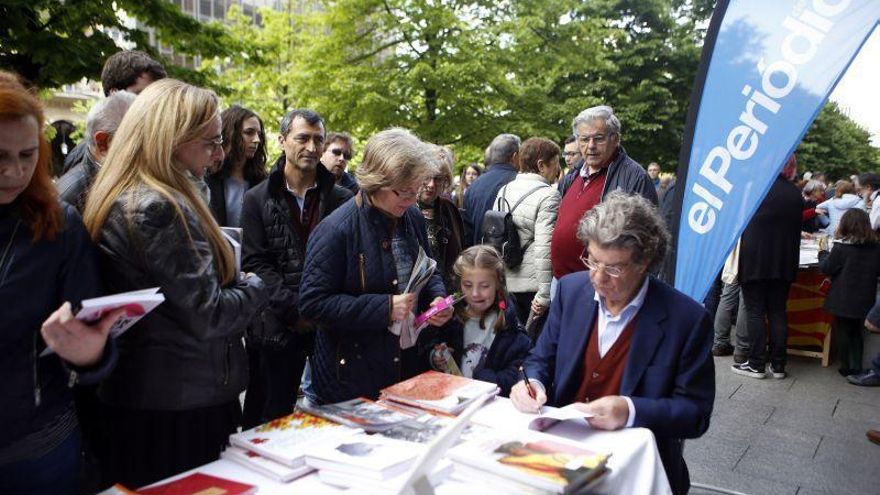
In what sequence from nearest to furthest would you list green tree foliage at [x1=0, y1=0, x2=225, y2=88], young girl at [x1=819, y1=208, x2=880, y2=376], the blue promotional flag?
the blue promotional flag, young girl at [x1=819, y1=208, x2=880, y2=376], green tree foliage at [x1=0, y1=0, x2=225, y2=88]

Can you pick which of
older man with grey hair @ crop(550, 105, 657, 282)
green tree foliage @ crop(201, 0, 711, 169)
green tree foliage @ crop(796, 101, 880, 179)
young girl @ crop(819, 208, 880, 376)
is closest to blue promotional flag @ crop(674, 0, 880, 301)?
older man with grey hair @ crop(550, 105, 657, 282)

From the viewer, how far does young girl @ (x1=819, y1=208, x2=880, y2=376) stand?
6.26 m

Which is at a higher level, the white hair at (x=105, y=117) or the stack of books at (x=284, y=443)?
the white hair at (x=105, y=117)

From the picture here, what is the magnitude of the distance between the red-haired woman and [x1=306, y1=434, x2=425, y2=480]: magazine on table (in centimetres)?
61

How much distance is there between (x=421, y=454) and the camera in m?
1.53

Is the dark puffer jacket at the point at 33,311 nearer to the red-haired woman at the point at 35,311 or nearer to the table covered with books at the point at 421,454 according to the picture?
the red-haired woman at the point at 35,311

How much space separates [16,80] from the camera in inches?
66.0

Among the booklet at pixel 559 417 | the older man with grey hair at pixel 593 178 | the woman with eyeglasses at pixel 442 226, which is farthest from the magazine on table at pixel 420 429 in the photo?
the older man with grey hair at pixel 593 178

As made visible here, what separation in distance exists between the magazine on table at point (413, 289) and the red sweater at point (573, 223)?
188cm

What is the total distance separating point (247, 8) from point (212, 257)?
143 ft

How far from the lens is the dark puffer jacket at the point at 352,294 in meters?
2.63

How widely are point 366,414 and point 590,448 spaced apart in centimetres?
72

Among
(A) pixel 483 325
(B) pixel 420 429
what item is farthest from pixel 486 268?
(B) pixel 420 429

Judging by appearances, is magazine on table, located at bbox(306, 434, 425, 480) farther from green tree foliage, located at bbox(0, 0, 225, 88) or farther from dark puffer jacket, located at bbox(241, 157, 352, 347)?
green tree foliage, located at bbox(0, 0, 225, 88)
